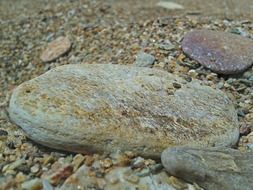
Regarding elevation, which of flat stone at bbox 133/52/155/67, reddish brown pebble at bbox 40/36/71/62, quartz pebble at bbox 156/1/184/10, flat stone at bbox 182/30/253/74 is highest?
flat stone at bbox 182/30/253/74

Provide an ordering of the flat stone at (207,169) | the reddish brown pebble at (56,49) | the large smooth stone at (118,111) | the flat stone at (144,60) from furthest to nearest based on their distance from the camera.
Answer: the reddish brown pebble at (56,49)
the flat stone at (144,60)
the large smooth stone at (118,111)
the flat stone at (207,169)

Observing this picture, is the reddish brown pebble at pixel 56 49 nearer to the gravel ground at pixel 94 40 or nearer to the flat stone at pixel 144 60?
the gravel ground at pixel 94 40

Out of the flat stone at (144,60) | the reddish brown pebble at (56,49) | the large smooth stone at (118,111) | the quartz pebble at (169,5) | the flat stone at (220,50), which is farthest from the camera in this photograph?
the quartz pebble at (169,5)

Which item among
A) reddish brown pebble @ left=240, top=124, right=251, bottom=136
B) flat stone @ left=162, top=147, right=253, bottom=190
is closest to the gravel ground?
reddish brown pebble @ left=240, top=124, right=251, bottom=136

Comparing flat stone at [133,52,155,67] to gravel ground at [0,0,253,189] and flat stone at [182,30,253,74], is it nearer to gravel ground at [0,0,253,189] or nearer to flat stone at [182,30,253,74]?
gravel ground at [0,0,253,189]

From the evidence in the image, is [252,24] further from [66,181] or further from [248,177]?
[66,181]

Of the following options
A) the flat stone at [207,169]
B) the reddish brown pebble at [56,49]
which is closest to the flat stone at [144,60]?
the reddish brown pebble at [56,49]

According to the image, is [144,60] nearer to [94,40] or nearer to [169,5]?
[94,40]
